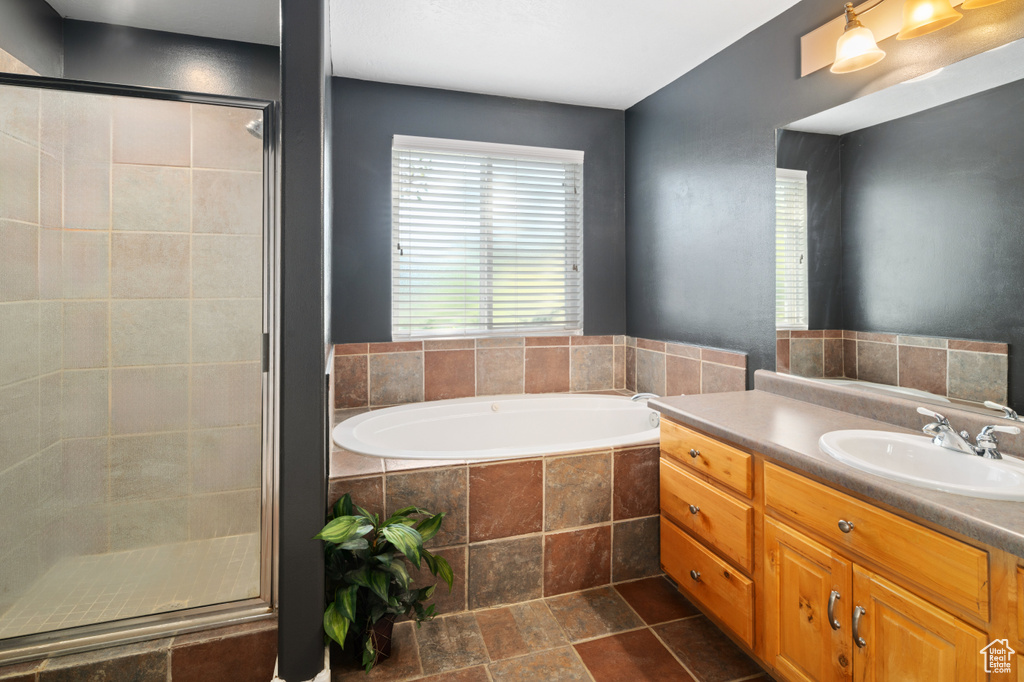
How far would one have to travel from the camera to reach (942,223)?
5.33 ft

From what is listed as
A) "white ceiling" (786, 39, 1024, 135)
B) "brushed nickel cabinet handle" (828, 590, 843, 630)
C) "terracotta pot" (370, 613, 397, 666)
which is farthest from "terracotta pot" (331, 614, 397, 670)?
"white ceiling" (786, 39, 1024, 135)

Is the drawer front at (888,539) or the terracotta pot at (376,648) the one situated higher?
the drawer front at (888,539)

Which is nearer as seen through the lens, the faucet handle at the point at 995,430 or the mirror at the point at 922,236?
the faucet handle at the point at 995,430

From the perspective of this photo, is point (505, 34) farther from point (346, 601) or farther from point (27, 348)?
point (346, 601)

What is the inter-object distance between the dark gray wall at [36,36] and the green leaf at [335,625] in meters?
1.81

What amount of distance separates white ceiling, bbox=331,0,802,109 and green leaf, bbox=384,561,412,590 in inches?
88.0

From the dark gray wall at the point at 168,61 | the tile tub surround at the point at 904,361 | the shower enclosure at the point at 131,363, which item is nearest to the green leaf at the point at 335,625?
the shower enclosure at the point at 131,363

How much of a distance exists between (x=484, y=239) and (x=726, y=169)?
1.43 meters

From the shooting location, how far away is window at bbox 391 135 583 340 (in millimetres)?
3113

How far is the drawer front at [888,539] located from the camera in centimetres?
101

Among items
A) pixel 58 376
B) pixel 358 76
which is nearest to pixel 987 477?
pixel 58 376

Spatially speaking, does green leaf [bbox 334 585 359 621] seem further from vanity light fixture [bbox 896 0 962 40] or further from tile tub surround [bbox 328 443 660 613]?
vanity light fixture [bbox 896 0 962 40]

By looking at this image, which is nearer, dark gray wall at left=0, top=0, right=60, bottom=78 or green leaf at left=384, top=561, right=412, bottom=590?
dark gray wall at left=0, top=0, right=60, bottom=78

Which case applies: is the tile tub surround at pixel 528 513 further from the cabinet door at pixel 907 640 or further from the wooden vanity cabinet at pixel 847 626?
the cabinet door at pixel 907 640
